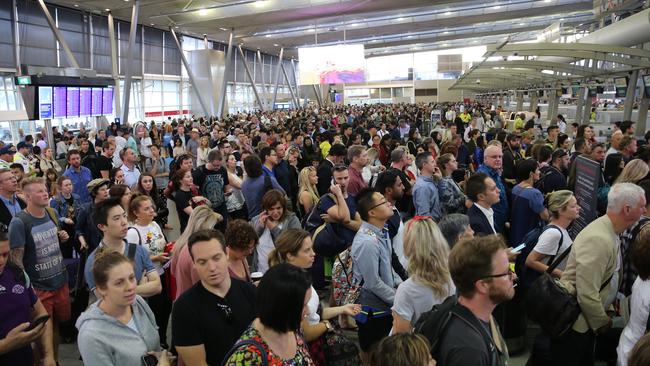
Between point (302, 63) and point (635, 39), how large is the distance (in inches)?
637

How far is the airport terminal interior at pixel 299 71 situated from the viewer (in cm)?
970

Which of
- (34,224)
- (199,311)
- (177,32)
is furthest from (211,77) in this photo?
(199,311)

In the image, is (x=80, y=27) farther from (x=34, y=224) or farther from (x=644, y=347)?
(x=644, y=347)

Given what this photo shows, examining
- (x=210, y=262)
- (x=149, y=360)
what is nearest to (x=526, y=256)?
(x=210, y=262)

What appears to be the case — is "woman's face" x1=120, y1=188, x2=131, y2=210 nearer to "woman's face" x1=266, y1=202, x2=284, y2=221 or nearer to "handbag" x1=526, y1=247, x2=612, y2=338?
"woman's face" x1=266, y1=202, x2=284, y2=221

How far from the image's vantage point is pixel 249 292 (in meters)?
2.76

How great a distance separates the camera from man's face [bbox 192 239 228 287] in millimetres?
2568

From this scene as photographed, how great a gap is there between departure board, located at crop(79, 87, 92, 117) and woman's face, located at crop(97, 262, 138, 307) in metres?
15.0

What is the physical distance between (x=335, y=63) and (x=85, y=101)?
12.3 metres

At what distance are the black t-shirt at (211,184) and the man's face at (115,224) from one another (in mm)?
2932

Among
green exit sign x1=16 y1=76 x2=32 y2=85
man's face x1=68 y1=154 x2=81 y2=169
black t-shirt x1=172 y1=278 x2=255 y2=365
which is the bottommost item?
black t-shirt x1=172 y1=278 x2=255 y2=365

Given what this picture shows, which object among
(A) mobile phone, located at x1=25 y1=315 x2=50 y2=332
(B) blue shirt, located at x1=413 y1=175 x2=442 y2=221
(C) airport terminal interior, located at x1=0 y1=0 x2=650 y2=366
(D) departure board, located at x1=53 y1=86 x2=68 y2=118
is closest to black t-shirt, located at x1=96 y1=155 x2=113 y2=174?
(C) airport terminal interior, located at x1=0 y1=0 x2=650 y2=366

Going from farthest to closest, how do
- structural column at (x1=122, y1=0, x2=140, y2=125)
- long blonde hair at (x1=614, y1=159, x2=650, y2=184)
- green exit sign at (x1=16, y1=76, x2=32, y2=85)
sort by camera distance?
1. structural column at (x1=122, y1=0, x2=140, y2=125)
2. green exit sign at (x1=16, y1=76, x2=32, y2=85)
3. long blonde hair at (x1=614, y1=159, x2=650, y2=184)

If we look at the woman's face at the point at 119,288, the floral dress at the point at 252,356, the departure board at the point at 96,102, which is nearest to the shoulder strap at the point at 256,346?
the floral dress at the point at 252,356
